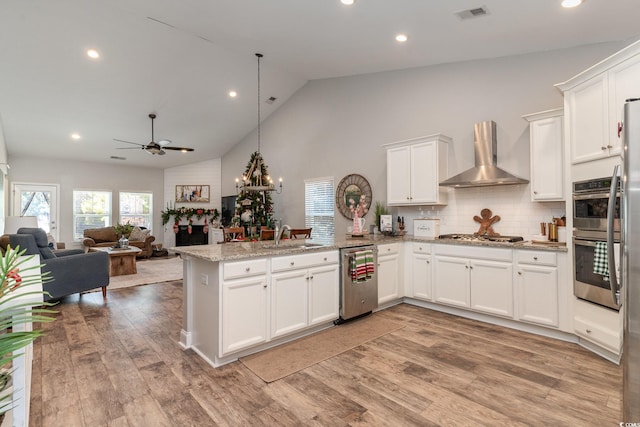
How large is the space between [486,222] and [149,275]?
6.12m

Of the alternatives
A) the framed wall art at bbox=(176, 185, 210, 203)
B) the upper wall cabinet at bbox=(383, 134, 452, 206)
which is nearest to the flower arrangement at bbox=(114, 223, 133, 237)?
the framed wall art at bbox=(176, 185, 210, 203)

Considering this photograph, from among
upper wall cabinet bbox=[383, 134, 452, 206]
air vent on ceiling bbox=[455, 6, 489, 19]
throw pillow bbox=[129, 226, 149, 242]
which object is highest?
air vent on ceiling bbox=[455, 6, 489, 19]

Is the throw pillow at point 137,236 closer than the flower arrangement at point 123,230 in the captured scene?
No

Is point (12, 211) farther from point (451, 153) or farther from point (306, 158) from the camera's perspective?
point (451, 153)

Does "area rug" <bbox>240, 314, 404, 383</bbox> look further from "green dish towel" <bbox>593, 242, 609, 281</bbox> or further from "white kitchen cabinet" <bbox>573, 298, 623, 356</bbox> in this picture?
"green dish towel" <bbox>593, 242, 609, 281</bbox>

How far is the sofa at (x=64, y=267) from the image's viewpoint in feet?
13.9

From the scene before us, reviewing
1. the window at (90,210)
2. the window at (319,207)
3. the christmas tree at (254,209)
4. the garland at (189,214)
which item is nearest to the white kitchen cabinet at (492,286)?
the window at (319,207)

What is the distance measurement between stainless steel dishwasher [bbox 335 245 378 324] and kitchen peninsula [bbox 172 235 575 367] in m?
0.08

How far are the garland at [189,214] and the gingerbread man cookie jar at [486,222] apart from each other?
780 cm

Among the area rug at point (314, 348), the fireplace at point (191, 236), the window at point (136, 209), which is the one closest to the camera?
the area rug at point (314, 348)

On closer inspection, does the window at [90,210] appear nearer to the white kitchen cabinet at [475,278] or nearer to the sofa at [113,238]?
the sofa at [113,238]

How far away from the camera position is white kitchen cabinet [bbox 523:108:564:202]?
11.5 ft

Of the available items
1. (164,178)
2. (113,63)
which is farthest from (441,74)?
(164,178)

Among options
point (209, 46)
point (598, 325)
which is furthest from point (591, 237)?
point (209, 46)
